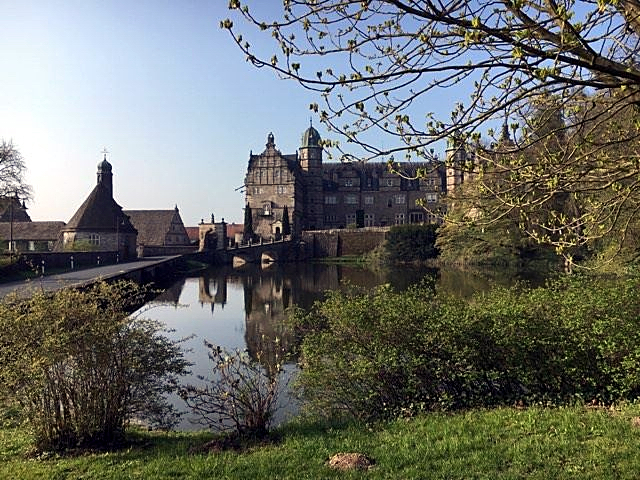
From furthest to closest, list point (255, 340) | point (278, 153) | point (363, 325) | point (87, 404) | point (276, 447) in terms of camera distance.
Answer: point (278, 153) < point (255, 340) < point (363, 325) < point (87, 404) < point (276, 447)

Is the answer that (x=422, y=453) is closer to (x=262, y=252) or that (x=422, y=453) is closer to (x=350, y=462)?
(x=350, y=462)

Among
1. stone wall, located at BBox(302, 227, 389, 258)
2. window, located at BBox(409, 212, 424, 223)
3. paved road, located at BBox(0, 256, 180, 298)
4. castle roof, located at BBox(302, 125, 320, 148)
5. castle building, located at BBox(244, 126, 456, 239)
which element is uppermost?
castle roof, located at BBox(302, 125, 320, 148)

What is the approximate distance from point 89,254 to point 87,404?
32470mm

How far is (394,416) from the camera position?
671 centimetres

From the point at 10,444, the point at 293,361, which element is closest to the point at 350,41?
the point at 10,444

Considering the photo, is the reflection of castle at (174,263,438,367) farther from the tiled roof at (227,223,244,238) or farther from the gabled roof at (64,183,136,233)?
the tiled roof at (227,223,244,238)

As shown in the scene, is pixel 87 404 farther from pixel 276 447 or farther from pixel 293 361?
pixel 293 361

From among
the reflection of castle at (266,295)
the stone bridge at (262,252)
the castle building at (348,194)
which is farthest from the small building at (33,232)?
the castle building at (348,194)

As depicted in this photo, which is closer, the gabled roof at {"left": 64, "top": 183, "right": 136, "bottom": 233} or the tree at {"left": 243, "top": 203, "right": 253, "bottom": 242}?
the gabled roof at {"left": 64, "top": 183, "right": 136, "bottom": 233}

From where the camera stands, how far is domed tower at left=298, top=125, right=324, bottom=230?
7331cm

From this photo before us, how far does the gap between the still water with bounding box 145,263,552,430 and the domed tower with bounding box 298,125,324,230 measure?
103 feet

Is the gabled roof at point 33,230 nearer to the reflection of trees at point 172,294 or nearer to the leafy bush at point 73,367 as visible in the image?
the reflection of trees at point 172,294

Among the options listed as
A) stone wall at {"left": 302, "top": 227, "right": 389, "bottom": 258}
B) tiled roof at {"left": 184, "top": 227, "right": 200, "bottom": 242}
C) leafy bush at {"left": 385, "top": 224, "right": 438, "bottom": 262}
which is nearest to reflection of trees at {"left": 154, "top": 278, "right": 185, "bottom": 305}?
leafy bush at {"left": 385, "top": 224, "right": 438, "bottom": 262}

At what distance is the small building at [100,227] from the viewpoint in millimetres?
43750
